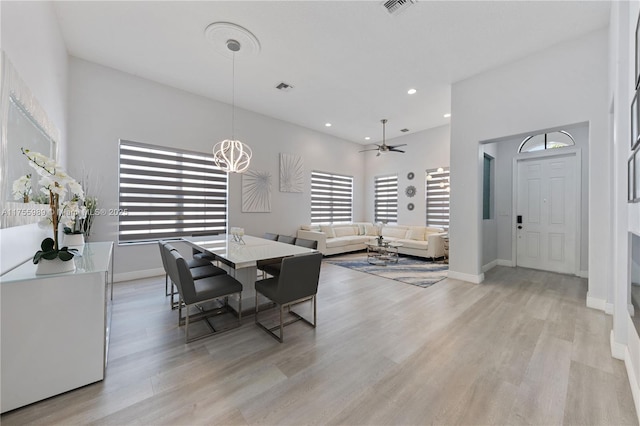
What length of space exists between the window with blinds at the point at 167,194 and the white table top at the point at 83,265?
166 centimetres

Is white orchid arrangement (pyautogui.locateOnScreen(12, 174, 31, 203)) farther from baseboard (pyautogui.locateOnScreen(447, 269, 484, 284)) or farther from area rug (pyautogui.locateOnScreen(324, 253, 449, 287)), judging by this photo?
baseboard (pyautogui.locateOnScreen(447, 269, 484, 284))

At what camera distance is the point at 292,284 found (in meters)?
2.26

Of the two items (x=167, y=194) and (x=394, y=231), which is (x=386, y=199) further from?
(x=167, y=194)

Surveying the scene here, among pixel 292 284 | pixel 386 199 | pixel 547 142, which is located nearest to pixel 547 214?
pixel 547 142

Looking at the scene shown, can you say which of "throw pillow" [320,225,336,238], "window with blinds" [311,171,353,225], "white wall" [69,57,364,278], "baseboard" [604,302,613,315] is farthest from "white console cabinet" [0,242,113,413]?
"window with blinds" [311,171,353,225]

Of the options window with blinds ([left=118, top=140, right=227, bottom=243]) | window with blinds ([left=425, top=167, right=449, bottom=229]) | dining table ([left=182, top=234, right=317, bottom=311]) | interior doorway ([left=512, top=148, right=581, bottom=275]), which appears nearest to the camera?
dining table ([left=182, top=234, right=317, bottom=311])

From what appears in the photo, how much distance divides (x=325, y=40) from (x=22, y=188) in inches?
128

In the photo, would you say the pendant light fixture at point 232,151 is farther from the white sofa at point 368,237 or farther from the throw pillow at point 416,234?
the throw pillow at point 416,234

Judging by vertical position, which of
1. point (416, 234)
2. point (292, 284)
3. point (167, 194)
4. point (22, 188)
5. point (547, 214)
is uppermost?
point (167, 194)

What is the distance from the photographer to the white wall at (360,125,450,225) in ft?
21.2

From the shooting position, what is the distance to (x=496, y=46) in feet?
10.8

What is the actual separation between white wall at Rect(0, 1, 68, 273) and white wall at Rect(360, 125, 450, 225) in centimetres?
692

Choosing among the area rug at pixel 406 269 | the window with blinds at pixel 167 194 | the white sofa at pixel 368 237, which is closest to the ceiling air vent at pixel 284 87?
the window with blinds at pixel 167 194

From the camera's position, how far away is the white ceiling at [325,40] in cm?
270
